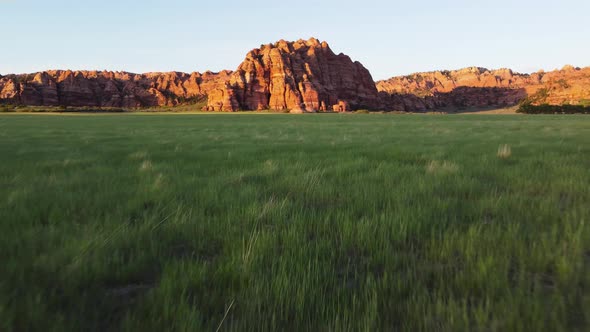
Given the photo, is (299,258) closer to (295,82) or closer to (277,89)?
(277,89)

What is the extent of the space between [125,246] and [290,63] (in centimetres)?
14817

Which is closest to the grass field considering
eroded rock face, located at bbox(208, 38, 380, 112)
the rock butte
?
the rock butte

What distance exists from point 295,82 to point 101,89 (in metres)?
122

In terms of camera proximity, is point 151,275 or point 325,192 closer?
point 151,275

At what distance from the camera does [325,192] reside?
3.21m

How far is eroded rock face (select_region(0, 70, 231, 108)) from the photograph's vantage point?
477 ft

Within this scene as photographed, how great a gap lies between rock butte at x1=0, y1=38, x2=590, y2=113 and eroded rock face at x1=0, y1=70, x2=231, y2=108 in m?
0.40

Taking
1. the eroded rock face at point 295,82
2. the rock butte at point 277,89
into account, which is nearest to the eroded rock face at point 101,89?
the rock butte at point 277,89

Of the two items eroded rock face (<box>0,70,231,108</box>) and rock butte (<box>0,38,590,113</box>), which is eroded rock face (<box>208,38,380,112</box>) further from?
eroded rock face (<box>0,70,231,108</box>)

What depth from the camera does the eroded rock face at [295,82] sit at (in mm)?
128375

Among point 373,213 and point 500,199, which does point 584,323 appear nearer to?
point 373,213

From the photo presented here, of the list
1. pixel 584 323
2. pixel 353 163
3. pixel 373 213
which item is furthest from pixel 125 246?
pixel 353 163

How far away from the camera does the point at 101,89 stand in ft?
551

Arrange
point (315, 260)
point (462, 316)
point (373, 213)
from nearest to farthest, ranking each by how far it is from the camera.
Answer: point (462, 316) → point (315, 260) → point (373, 213)
